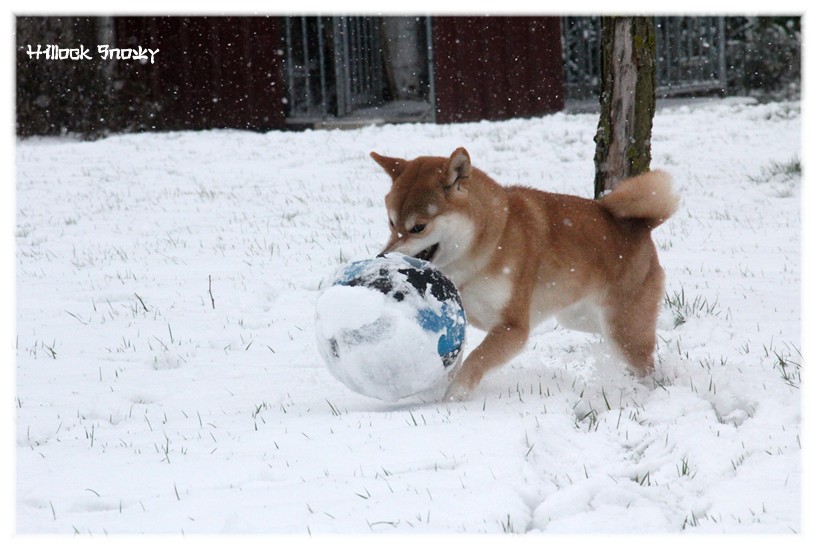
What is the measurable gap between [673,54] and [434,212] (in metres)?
17.8

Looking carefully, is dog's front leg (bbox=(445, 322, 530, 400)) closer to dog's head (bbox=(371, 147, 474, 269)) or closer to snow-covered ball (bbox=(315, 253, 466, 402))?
snow-covered ball (bbox=(315, 253, 466, 402))

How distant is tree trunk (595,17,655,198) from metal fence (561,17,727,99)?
11.9m

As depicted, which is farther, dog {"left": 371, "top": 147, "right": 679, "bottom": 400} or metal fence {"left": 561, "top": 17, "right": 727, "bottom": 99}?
metal fence {"left": 561, "top": 17, "right": 727, "bottom": 99}

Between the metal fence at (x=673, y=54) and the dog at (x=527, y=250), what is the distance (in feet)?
46.9

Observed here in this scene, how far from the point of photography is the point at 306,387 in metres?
4.47

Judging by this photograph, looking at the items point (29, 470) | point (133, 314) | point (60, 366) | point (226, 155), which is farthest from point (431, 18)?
point (29, 470)

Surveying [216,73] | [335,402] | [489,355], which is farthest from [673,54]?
[335,402]

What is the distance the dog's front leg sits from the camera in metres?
4.09

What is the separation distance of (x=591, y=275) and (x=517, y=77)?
13552 mm

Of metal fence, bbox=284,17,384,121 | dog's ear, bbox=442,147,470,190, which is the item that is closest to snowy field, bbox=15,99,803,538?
dog's ear, bbox=442,147,470,190

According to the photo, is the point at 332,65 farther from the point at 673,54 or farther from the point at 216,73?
the point at 673,54

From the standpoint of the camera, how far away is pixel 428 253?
4.30 meters

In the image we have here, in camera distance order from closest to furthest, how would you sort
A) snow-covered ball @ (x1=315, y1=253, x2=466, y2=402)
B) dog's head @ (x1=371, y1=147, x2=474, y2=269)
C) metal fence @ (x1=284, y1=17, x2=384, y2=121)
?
snow-covered ball @ (x1=315, y1=253, x2=466, y2=402) < dog's head @ (x1=371, y1=147, x2=474, y2=269) < metal fence @ (x1=284, y1=17, x2=384, y2=121)

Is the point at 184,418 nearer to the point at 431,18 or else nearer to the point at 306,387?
the point at 306,387
